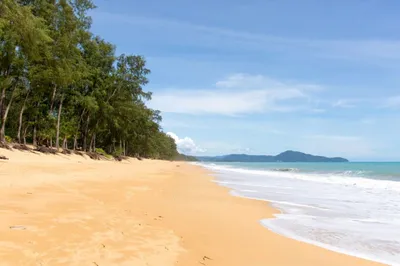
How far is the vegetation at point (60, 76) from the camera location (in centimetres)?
2245

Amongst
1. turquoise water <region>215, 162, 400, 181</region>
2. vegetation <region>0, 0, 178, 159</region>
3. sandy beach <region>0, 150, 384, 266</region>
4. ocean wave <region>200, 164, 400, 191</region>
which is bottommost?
sandy beach <region>0, 150, 384, 266</region>

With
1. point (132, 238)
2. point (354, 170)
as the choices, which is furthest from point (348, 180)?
point (354, 170)

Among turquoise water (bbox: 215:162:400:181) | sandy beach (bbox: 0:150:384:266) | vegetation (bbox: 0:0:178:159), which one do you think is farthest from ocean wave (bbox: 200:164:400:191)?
vegetation (bbox: 0:0:178:159)

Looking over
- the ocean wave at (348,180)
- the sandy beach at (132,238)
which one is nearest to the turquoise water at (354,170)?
the ocean wave at (348,180)

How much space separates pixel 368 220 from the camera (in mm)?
8055

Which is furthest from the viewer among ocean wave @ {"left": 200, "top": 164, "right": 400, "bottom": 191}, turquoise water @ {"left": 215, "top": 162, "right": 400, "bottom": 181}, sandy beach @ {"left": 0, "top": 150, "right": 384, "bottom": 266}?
turquoise water @ {"left": 215, "top": 162, "right": 400, "bottom": 181}

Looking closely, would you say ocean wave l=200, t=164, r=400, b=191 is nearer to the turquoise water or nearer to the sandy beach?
the turquoise water

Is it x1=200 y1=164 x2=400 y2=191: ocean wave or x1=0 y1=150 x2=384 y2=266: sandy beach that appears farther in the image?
x1=200 y1=164 x2=400 y2=191: ocean wave

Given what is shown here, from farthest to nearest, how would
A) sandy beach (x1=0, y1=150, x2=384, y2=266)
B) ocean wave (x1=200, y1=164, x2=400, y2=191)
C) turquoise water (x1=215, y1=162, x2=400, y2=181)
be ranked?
1. turquoise water (x1=215, y1=162, x2=400, y2=181)
2. ocean wave (x1=200, y1=164, x2=400, y2=191)
3. sandy beach (x1=0, y1=150, x2=384, y2=266)

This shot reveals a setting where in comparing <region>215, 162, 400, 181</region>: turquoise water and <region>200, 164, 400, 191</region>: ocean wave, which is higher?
<region>215, 162, 400, 181</region>: turquoise water

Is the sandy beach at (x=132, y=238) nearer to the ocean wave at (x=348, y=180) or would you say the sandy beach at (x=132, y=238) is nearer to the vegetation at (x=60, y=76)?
the vegetation at (x=60, y=76)

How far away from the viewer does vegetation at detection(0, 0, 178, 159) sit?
2245 cm

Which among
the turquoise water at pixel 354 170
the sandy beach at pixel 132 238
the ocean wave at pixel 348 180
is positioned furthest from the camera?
the turquoise water at pixel 354 170

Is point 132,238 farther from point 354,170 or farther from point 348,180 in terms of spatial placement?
point 354,170
